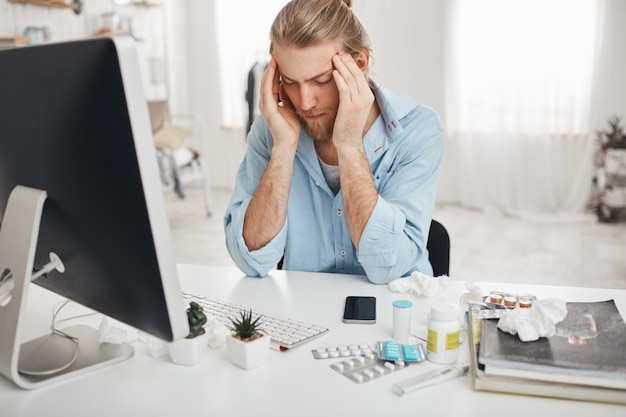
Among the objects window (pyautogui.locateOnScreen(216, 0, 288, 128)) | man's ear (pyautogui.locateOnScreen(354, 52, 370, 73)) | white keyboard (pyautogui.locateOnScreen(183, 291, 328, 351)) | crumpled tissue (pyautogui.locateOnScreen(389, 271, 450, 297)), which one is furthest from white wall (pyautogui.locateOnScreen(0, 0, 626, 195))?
white keyboard (pyautogui.locateOnScreen(183, 291, 328, 351))

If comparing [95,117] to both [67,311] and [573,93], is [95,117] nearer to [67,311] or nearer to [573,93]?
[67,311]

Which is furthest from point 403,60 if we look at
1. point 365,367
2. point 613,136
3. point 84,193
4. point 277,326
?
point 84,193

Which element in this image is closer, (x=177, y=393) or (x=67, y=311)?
(x=177, y=393)

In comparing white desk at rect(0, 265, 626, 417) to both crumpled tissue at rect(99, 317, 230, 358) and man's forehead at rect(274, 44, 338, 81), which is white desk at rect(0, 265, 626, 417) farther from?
man's forehead at rect(274, 44, 338, 81)

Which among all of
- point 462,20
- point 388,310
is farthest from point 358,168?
point 462,20

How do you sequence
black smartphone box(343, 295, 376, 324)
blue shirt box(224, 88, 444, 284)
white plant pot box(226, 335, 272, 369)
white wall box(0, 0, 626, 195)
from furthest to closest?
white wall box(0, 0, 626, 195) → blue shirt box(224, 88, 444, 284) → black smartphone box(343, 295, 376, 324) → white plant pot box(226, 335, 272, 369)

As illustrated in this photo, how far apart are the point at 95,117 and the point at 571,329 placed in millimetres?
722

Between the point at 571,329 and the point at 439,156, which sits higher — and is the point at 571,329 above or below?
below

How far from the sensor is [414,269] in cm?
136

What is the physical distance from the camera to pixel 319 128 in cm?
143

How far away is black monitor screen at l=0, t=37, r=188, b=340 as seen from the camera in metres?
0.63

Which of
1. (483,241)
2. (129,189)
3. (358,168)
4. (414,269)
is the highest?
(129,189)

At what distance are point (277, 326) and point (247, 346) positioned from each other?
16cm

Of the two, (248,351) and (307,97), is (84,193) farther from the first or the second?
(307,97)
